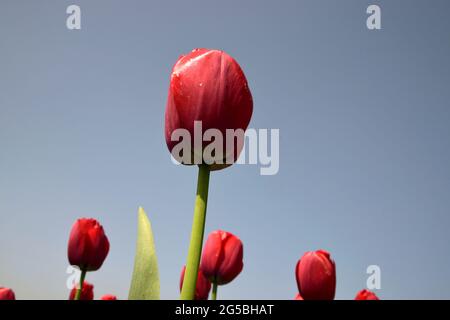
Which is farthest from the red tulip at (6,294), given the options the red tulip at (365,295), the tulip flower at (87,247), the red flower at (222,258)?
the red tulip at (365,295)

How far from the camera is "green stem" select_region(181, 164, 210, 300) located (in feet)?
1.55

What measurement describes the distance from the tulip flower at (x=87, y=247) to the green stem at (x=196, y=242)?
1524mm

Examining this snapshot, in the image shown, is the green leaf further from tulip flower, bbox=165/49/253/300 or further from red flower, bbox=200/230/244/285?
red flower, bbox=200/230/244/285

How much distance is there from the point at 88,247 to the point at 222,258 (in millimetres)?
725

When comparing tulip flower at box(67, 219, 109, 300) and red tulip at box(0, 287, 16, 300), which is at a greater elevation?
tulip flower at box(67, 219, 109, 300)

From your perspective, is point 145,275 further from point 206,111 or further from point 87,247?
point 87,247

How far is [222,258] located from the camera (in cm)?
226

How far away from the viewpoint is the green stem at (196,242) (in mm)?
471

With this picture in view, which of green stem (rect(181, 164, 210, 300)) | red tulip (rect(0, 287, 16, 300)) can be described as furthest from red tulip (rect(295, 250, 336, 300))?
red tulip (rect(0, 287, 16, 300))

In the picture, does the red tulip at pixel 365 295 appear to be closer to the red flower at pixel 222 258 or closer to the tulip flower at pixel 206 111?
the red flower at pixel 222 258

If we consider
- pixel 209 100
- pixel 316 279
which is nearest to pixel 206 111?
pixel 209 100
